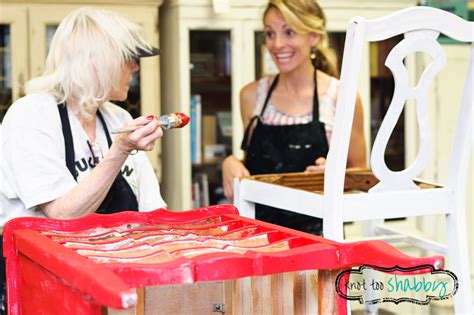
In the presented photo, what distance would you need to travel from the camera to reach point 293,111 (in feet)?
9.31

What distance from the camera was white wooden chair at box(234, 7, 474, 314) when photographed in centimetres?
196

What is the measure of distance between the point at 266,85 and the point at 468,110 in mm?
954

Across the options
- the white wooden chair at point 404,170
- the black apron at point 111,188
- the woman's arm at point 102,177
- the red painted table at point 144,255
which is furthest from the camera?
the black apron at point 111,188

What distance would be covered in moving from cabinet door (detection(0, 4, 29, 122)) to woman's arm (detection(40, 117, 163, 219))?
140 centimetres

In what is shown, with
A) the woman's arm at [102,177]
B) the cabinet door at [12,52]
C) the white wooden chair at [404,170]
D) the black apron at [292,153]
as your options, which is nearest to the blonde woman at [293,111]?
the black apron at [292,153]

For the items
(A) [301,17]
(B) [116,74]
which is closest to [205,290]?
(B) [116,74]

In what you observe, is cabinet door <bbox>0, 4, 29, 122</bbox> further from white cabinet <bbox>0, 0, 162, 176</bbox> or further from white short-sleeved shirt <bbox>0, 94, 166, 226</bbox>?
white short-sleeved shirt <bbox>0, 94, 166, 226</bbox>

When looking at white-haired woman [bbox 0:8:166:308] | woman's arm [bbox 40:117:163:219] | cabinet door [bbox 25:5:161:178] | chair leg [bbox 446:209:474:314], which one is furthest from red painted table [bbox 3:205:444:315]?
cabinet door [bbox 25:5:161:178]

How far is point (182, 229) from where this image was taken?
5.21 ft

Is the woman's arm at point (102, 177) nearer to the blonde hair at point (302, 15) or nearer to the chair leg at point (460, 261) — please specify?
the chair leg at point (460, 261)

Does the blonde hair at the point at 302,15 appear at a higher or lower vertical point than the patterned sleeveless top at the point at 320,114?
higher

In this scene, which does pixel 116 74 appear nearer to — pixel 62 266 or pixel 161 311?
pixel 161 311

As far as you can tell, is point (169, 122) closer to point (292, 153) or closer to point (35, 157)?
point (35, 157)

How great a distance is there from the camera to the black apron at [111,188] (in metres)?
2.10
